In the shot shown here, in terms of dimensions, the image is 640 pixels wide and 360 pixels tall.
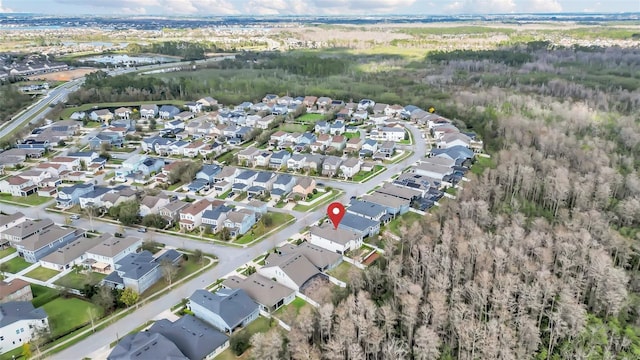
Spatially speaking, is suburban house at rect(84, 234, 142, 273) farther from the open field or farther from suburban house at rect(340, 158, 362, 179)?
the open field

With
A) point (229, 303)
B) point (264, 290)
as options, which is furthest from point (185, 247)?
point (229, 303)

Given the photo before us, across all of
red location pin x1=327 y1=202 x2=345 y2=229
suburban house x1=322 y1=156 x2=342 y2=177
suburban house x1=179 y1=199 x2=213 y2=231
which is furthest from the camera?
suburban house x1=322 y1=156 x2=342 y2=177

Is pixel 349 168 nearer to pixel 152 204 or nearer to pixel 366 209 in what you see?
pixel 366 209

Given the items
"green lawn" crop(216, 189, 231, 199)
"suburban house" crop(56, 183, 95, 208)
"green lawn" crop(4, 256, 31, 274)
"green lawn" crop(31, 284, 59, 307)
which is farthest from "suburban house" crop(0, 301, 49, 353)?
"green lawn" crop(216, 189, 231, 199)

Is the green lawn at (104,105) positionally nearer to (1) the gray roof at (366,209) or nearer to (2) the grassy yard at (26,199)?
(2) the grassy yard at (26,199)

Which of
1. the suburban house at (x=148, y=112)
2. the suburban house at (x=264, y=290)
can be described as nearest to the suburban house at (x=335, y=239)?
the suburban house at (x=264, y=290)
